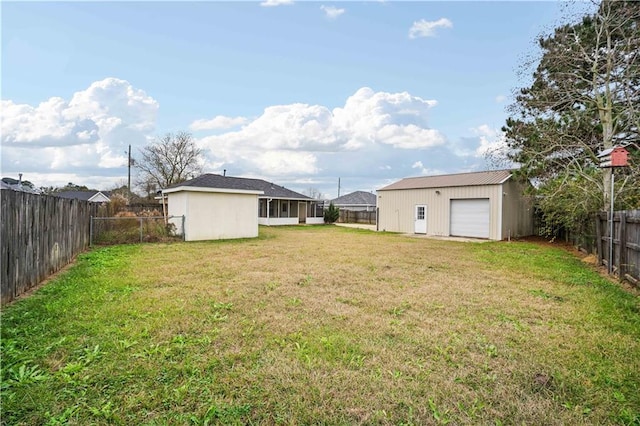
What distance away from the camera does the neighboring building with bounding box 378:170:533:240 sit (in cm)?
1617

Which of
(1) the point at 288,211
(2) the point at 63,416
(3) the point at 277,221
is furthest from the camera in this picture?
(1) the point at 288,211

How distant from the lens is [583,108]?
1224cm

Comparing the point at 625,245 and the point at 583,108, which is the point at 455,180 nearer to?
the point at 583,108

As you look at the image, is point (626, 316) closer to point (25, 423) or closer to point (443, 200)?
point (25, 423)

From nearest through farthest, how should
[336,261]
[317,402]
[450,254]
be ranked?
1. [317,402]
2. [336,261]
3. [450,254]

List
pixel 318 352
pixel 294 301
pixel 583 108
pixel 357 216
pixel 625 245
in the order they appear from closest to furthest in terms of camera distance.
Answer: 1. pixel 318 352
2. pixel 294 301
3. pixel 625 245
4. pixel 583 108
5. pixel 357 216

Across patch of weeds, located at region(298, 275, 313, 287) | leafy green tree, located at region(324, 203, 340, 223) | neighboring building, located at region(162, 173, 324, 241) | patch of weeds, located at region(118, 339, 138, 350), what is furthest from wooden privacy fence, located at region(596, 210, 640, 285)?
leafy green tree, located at region(324, 203, 340, 223)

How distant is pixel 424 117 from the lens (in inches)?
724

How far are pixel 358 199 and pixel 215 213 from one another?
28.3m

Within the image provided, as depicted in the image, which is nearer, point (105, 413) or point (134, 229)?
point (105, 413)

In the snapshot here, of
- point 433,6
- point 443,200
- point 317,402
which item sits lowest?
point 317,402

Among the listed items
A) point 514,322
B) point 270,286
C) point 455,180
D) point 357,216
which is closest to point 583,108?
point 455,180

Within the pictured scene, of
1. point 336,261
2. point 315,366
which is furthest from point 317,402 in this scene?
point 336,261

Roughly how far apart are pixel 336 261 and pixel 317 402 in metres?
6.47
